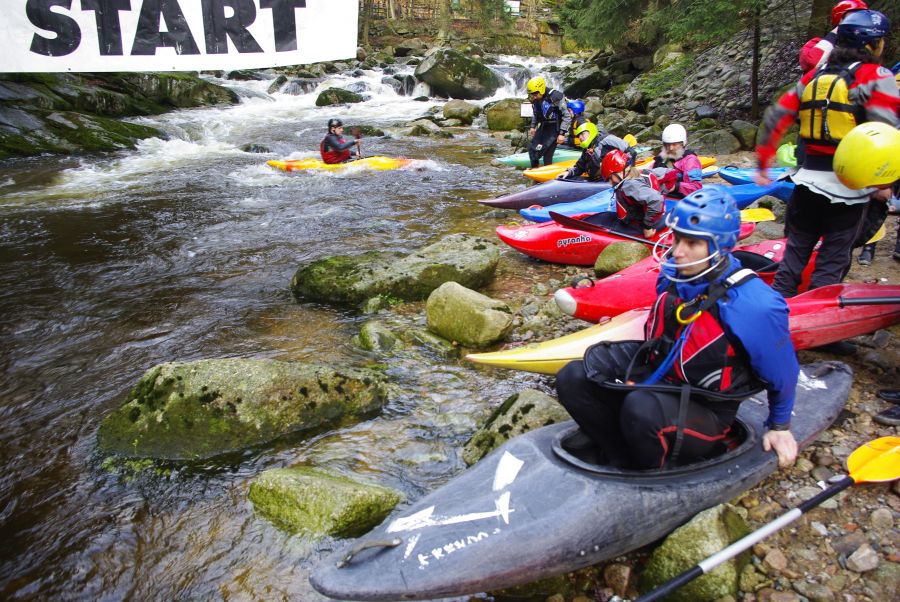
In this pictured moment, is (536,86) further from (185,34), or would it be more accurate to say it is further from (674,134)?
(185,34)

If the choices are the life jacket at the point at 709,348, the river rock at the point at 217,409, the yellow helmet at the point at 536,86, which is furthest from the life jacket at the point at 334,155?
the life jacket at the point at 709,348

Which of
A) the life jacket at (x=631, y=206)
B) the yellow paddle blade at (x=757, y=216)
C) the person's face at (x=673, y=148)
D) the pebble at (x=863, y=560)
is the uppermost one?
the person's face at (x=673, y=148)

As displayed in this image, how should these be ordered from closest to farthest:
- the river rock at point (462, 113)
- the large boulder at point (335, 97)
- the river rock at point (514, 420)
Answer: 1. the river rock at point (514, 420)
2. the river rock at point (462, 113)
3. the large boulder at point (335, 97)

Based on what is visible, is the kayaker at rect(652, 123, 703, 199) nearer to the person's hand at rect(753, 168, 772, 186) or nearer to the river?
the river

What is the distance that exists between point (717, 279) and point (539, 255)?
384 cm

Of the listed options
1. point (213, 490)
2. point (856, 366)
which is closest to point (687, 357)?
point (856, 366)

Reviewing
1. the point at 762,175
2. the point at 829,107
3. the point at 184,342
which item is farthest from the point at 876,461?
the point at 184,342

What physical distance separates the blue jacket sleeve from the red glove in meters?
3.70

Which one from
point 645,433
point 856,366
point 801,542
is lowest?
point 801,542

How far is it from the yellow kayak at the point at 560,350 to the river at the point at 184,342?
293 millimetres

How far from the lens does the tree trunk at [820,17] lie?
27.6ft

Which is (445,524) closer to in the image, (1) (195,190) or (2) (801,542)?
(2) (801,542)

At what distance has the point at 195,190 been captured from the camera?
9.32 meters

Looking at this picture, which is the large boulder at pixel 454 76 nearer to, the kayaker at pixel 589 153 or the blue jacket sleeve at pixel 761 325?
the kayaker at pixel 589 153
